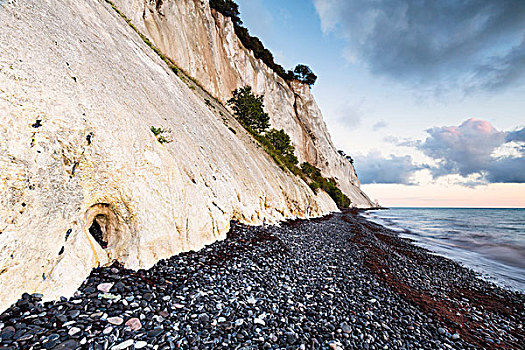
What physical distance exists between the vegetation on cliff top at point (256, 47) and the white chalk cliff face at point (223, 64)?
1.80m

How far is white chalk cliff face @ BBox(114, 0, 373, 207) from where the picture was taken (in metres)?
25.1

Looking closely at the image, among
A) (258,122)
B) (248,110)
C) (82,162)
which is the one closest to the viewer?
(82,162)

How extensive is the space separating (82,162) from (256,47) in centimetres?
5134

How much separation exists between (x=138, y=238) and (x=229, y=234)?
4.45 m

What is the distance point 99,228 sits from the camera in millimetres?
5754

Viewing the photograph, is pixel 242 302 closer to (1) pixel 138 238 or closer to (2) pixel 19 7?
(1) pixel 138 238

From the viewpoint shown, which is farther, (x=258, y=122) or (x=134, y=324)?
(x=258, y=122)

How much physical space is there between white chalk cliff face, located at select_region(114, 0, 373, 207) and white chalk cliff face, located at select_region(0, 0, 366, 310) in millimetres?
16656

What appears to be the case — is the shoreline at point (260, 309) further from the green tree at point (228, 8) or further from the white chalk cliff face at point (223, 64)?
the green tree at point (228, 8)

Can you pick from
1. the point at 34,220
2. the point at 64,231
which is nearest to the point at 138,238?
the point at 64,231

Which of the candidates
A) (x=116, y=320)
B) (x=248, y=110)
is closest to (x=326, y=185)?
(x=248, y=110)

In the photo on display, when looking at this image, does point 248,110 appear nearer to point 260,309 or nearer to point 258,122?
point 258,122

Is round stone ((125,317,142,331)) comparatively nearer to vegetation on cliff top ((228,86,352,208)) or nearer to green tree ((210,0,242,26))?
vegetation on cliff top ((228,86,352,208))

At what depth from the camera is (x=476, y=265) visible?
46.3 ft
